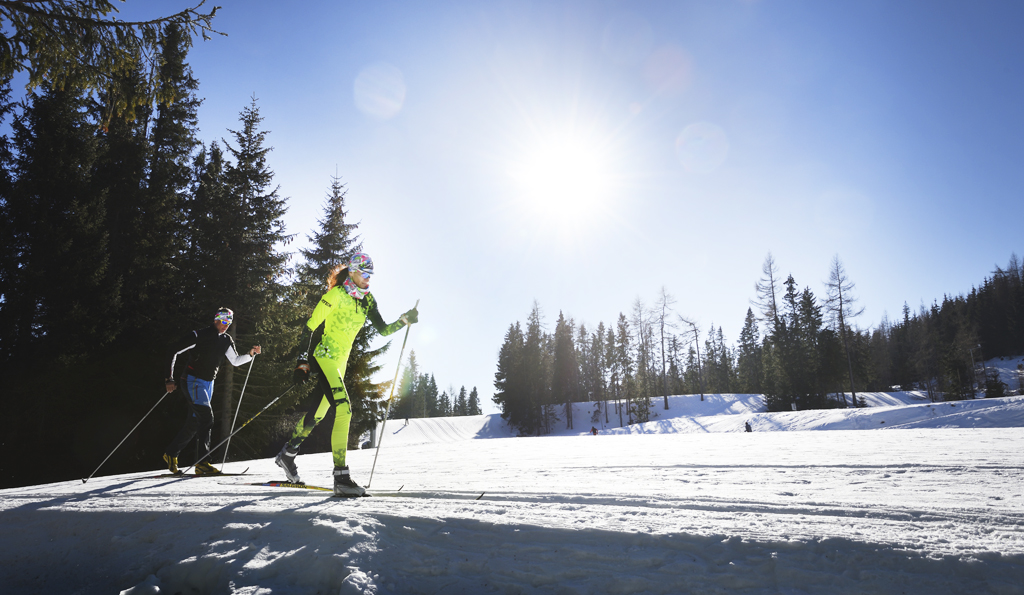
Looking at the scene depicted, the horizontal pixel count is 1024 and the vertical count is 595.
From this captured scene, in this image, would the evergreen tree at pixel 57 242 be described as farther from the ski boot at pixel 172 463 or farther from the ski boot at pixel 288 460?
the ski boot at pixel 288 460

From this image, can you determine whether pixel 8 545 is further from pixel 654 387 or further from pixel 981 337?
pixel 981 337

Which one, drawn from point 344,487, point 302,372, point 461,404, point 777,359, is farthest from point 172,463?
point 461,404

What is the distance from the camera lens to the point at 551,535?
2461mm

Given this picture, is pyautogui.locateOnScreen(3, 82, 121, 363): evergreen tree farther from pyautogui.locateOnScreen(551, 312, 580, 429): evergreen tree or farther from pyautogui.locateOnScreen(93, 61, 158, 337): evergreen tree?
pyautogui.locateOnScreen(551, 312, 580, 429): evergreen tree

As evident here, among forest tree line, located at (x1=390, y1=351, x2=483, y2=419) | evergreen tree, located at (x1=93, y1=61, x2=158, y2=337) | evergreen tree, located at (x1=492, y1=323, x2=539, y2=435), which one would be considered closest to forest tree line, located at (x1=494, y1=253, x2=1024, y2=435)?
evergreen tree, located at (x1=492, y1=323, x2=539, y2=435)

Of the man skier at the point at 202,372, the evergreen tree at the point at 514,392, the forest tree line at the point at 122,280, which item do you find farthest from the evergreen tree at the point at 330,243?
the evergreen tree at the point at 514,392

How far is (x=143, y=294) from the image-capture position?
46.4 ft

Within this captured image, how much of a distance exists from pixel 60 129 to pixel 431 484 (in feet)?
57.0

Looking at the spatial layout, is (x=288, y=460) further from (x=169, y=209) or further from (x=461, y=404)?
(x=461, y=404)

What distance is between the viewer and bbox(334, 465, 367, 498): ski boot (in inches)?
151

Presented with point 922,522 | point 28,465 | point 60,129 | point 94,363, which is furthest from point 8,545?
point 60,129

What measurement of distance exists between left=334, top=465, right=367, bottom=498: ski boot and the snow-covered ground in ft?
0.68

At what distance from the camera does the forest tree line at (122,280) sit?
12383 millimetres

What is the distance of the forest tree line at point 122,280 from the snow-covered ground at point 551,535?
10703mm
